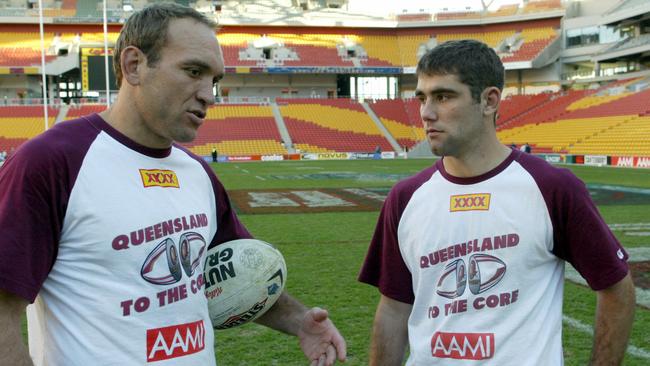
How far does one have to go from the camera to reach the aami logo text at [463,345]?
2480mm

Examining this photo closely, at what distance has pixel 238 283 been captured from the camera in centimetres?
267

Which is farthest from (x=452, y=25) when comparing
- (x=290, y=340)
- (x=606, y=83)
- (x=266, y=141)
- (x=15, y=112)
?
(x=290, y=340)

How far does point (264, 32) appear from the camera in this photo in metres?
57.9

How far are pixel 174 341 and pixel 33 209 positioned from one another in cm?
66

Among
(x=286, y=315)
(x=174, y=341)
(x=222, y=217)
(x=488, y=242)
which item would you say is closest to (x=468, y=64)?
(x=488, y=242)

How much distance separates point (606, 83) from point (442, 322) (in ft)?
170

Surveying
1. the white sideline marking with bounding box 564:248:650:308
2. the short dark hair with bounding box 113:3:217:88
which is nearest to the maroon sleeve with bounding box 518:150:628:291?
the short dark hair with bounding box 113:3:217:88

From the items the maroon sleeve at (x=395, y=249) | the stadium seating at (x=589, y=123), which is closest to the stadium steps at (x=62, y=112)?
the stadium seating at (x=589, y=123)

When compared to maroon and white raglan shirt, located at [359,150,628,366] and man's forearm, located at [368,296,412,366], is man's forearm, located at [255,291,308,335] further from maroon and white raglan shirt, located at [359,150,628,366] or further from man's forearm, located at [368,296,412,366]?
maroon and white raglan shirt, located at [359,150,628,366]

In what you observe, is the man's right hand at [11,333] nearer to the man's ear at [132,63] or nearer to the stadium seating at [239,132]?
the man's ear at [132,63]

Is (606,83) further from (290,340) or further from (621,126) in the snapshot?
(290,340)

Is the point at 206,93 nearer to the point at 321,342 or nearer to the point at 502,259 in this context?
the point at 321,342

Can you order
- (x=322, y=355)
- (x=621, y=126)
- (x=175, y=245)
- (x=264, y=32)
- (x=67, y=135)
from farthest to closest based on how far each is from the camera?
(x=264, y=32) → (x=621, y=126) → (x=322, y=355) → (x=175, y=245) → (x=67, y=135)

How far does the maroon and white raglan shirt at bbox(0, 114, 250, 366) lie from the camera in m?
1.82
